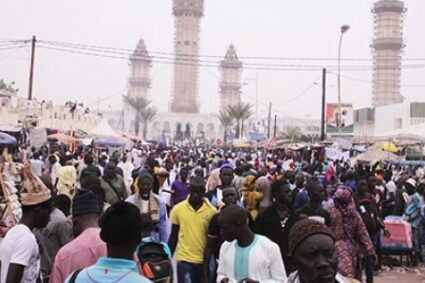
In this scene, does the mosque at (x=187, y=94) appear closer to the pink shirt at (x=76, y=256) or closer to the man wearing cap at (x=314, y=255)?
the pink shirt at (x=76, y=256)

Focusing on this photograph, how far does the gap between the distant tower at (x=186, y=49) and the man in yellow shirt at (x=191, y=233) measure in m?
125

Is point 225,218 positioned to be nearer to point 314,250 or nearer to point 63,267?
point 63,267

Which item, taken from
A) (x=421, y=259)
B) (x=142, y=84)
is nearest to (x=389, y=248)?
(x=421, y=259)

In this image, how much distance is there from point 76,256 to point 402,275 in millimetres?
8181

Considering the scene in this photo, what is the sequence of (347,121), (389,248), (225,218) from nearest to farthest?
(225,218), (389,248), (347,121)

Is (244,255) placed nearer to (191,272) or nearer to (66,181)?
(191,272)

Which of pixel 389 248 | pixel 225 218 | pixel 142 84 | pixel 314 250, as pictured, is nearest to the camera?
pixel 314 250

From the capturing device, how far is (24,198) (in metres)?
4.03

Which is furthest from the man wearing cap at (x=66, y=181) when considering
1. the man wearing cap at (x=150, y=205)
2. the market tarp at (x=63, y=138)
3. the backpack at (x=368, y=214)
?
the market tarp at (x=63, y=138)

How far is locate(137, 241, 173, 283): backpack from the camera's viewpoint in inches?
140

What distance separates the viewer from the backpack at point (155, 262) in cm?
357

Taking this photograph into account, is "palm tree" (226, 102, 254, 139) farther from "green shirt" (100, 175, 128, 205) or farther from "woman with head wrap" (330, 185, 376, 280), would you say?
"woman with head wrap" (330, 185, 376, 280)

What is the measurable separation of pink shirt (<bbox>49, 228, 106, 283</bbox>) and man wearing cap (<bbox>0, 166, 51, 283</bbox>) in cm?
22

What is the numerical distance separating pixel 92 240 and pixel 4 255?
55cm
